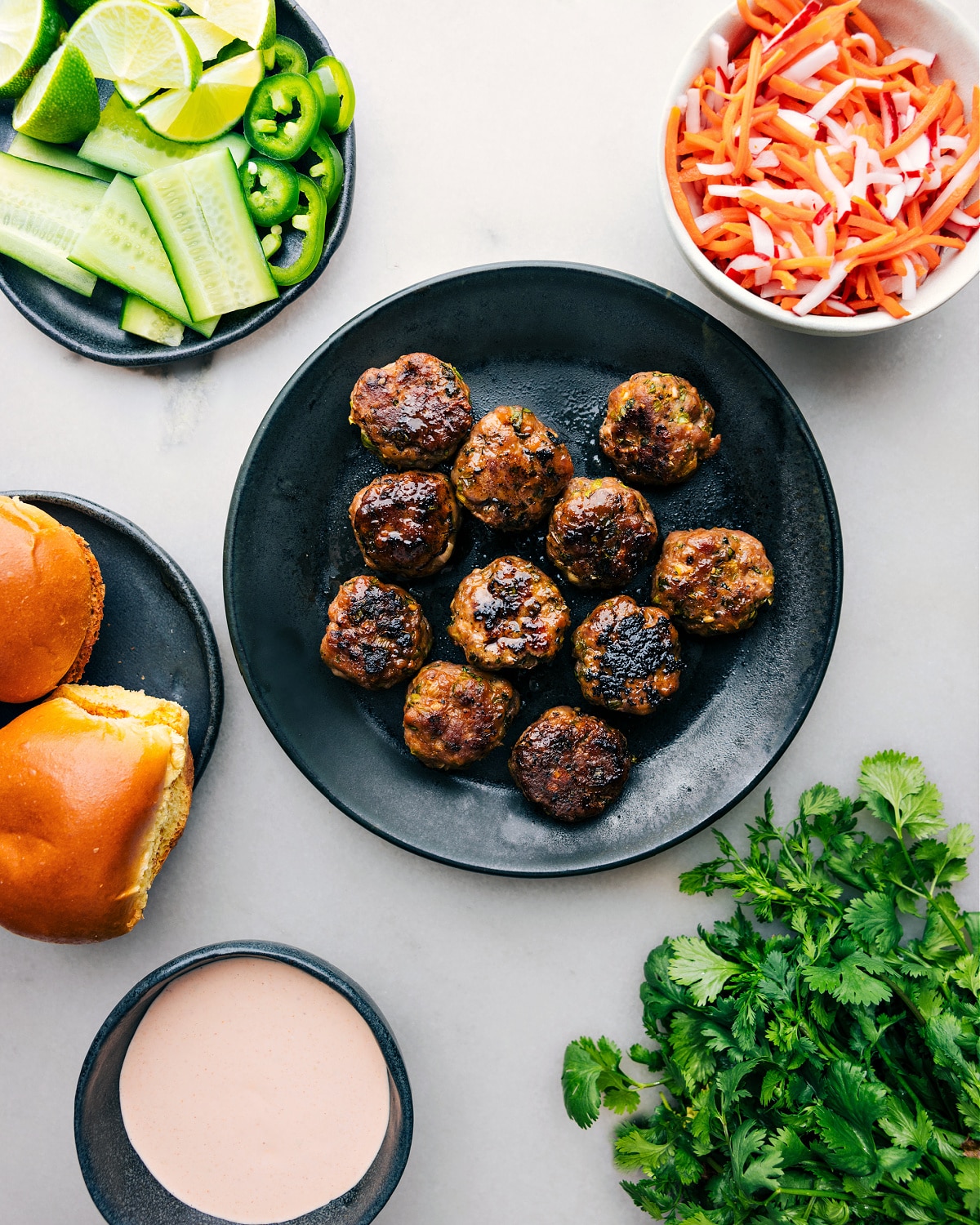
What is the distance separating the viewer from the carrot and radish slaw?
295 cm

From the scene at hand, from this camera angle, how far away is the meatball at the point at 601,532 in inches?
124

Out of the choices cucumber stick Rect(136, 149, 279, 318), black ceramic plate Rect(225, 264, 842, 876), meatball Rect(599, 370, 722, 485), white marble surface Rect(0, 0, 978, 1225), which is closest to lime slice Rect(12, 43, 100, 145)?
cucumber stick Rect(136, 149, 279, 318)

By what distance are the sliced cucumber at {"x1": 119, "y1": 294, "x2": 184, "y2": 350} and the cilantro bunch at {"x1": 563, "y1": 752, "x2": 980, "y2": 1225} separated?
298 cm

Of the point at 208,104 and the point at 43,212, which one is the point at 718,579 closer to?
the point at 208,104

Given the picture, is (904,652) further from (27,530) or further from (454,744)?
(27,530)

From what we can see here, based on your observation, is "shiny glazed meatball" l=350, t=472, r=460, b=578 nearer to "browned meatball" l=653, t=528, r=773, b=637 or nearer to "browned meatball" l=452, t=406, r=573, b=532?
"browned meatball" l=452, t=406, r=573, b=532

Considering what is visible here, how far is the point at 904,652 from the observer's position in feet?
11.8

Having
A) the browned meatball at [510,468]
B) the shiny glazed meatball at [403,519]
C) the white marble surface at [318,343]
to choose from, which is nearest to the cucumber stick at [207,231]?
the white marble surface at [318,343]

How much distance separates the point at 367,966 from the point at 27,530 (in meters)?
2.19

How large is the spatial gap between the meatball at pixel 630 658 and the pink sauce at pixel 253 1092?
159 centimetres

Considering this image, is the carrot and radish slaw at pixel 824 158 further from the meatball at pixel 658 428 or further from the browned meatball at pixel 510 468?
the browned meatball at pixel 510 468

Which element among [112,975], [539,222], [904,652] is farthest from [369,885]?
[539,222]

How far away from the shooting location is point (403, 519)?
317cm

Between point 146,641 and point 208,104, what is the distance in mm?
2114
